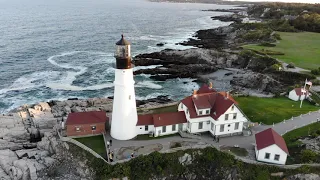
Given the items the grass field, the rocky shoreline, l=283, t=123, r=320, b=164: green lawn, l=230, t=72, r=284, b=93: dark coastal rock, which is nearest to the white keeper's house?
l=283, t=123, r=320, b=164: green lawn

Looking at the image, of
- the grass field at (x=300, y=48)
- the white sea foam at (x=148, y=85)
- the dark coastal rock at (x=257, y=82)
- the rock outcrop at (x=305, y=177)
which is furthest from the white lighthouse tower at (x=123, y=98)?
the grass field at (x=300, y=48)

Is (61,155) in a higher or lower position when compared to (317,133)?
lower

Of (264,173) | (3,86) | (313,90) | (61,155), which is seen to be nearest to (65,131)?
(61,155)

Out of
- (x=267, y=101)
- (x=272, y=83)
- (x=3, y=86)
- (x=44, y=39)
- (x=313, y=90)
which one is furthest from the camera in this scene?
(x=44, y=39)

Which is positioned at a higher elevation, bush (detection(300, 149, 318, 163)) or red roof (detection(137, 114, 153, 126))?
red roof (detection(137, 114, 153, 126))

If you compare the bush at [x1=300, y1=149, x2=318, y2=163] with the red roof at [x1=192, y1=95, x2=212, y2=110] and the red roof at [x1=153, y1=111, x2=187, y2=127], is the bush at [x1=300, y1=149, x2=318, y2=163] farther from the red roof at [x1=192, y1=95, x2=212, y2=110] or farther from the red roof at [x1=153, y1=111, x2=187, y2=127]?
the red roof at [x1=153, y1=111, x2=187, y2=127]

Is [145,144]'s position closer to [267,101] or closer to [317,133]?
[317,133]

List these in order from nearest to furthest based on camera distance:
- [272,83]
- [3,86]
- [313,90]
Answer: [313,90] < [272,83] < [3,86]
